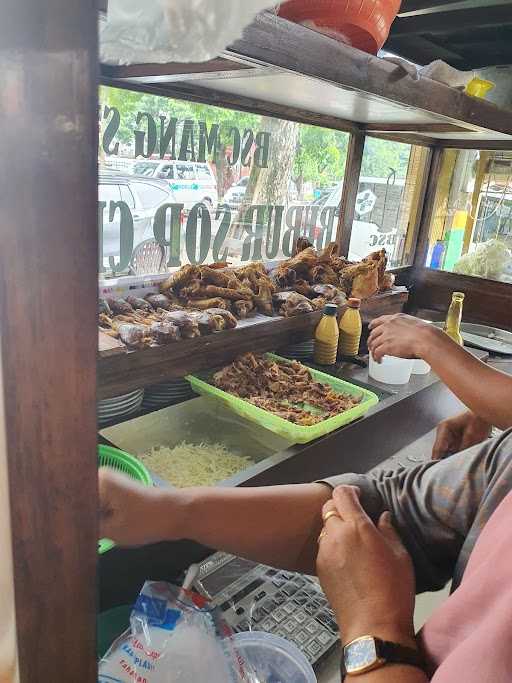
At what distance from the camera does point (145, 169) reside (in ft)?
6.66

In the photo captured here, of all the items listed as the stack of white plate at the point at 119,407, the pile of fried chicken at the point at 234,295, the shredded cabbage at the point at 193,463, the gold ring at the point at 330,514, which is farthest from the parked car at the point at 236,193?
the gold ring at the point at 330,514

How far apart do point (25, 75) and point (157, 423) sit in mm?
1633

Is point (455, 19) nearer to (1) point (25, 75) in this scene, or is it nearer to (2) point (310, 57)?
(2) point (310, 57)

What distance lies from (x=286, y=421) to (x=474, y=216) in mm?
2931

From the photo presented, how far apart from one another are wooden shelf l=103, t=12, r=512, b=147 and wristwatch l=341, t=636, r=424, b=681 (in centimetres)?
113

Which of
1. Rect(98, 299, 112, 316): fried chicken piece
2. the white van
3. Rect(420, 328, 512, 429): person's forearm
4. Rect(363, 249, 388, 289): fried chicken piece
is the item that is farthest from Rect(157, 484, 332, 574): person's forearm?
Rect(363, 249, 388, 289): fried chicken piece

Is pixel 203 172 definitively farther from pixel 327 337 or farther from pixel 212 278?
pixel 327 337

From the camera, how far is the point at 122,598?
131cm

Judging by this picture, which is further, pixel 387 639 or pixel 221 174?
pixel 221 174

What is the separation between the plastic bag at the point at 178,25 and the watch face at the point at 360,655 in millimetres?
853

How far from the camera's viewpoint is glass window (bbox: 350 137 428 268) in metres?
3.28

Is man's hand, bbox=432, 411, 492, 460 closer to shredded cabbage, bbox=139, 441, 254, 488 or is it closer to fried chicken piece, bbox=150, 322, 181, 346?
shredded cabbage, bbox=139, 441, 254, 488

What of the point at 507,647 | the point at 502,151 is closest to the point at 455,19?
the point at 502,151

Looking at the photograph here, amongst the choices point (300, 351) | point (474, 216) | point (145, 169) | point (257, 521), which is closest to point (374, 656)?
point (257, 521)
